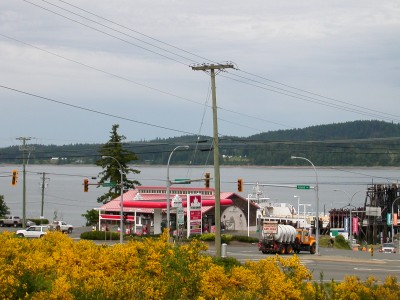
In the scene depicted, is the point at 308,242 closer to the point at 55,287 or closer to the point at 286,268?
the point at 286,268

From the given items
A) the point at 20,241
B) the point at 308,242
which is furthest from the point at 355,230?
the point at 20,241

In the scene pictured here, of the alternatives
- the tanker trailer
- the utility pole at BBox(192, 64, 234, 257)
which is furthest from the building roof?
the utility pole at BBox(192, 64, 234, 257)

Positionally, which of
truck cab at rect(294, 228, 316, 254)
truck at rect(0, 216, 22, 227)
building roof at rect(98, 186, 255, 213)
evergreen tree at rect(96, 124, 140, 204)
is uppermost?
evergreen tree at rect(96, 124, 140, 204)

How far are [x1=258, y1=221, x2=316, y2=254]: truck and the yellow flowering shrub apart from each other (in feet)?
131

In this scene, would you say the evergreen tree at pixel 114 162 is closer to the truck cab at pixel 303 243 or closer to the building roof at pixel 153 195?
the building roof at pixel 153 195

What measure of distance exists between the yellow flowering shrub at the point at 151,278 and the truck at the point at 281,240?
131 ft

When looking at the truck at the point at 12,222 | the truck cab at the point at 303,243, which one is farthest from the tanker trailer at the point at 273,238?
the truck at the point at 12,222

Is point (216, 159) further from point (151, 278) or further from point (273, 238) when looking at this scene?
point (151, 278)

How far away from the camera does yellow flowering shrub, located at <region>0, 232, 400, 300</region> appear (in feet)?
43.1

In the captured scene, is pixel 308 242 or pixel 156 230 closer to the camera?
pixel 308 242

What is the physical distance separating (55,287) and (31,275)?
192 cm

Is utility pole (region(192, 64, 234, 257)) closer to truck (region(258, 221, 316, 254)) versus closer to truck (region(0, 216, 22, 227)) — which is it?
truck (region(258, 221, 316, 254))

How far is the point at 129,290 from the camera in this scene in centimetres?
1288

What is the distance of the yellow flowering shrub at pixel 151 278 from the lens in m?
13.1
